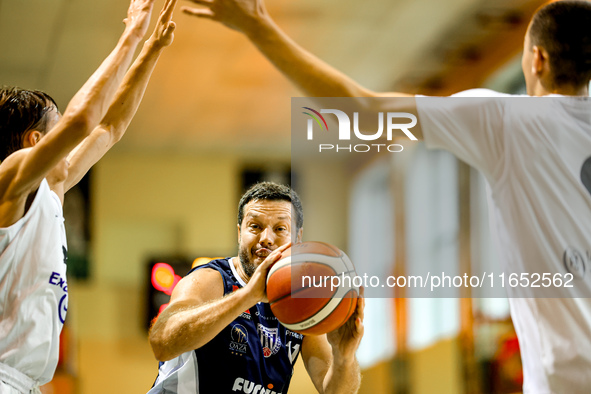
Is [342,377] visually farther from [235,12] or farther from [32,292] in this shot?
[235,12]

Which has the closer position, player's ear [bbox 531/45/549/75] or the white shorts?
player's ear [bbox 531/45/549/75]

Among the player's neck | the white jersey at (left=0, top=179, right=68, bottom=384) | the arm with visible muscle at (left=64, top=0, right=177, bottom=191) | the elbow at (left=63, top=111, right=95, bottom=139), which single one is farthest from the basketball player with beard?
the player's neck

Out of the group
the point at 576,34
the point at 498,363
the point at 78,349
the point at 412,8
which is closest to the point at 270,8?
the point at 412,8

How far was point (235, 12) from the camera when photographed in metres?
1.93

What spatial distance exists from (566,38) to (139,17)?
1.63m

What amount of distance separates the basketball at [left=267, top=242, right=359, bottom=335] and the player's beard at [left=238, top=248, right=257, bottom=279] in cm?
54

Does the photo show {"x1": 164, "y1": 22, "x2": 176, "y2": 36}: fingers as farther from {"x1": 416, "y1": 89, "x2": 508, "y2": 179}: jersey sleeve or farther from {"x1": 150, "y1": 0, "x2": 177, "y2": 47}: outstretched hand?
{"x1": 416, "y1": 89, "x2": 508, "y2": 179}: jersey sleeve

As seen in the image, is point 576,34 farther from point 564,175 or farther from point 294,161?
point 294,161

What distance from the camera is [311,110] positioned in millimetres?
2615

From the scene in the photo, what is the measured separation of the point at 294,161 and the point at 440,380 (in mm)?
4952

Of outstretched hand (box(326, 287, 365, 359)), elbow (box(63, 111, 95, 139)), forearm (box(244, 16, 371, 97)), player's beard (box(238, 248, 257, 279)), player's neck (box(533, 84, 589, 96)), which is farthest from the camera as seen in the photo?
player's beard (box(238, 248, 257, 279))

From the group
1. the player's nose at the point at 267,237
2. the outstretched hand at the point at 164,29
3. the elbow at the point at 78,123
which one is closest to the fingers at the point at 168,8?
the outstretched hand at the point at 164,29

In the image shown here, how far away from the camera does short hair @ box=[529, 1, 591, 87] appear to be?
1.93 meters

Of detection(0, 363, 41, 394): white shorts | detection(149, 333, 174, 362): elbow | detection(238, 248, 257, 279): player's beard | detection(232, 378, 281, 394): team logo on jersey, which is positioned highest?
detection(238, 248, 257, 279): player's beard
